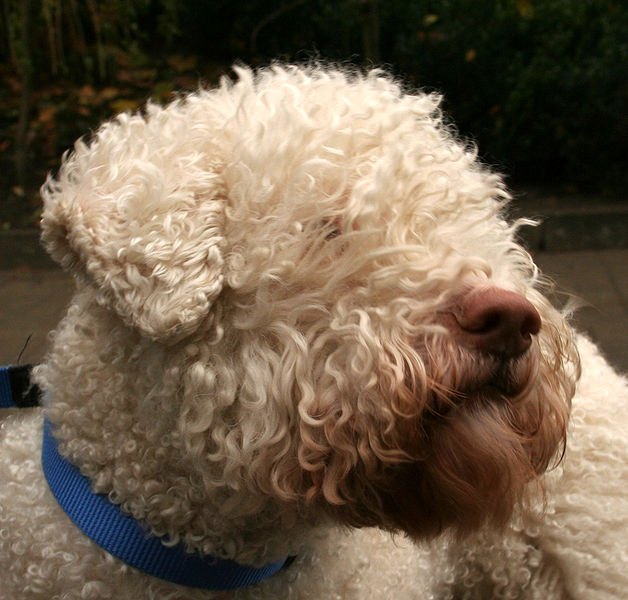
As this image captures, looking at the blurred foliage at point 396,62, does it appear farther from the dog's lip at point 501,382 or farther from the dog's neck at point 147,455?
the dog's lip at point 501,382

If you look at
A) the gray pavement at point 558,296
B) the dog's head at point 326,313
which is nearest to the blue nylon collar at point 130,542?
the dog's head at point 326,313

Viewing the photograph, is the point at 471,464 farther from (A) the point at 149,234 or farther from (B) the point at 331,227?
(A) the point at 149,234

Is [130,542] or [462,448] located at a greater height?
[462,448]

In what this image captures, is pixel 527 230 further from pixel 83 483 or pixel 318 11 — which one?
pixel 83 483

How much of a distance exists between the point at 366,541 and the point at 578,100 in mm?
5174

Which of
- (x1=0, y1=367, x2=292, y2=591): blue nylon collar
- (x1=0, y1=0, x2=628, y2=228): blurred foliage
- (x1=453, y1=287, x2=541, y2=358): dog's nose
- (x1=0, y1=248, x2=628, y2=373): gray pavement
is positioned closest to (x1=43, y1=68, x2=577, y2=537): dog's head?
(x1=453, y1=287, x2=541, y2=358): dog's nose

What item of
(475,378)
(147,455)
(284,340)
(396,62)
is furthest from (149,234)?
(396,62)

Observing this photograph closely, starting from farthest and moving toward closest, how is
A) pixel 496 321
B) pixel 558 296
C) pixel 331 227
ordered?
1. pixel 558 296
2. pixel 331 227
3. pixel 496 321

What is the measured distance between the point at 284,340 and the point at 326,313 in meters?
0.09

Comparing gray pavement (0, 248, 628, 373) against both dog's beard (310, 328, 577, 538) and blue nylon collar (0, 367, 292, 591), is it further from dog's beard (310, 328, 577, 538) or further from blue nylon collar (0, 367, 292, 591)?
dog's beard (310, 328, 577, 538)

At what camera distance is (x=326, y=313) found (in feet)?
5.39

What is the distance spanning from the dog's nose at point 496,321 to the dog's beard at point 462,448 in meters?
0.03

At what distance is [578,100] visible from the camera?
260 inches

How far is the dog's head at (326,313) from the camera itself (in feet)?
5.22
